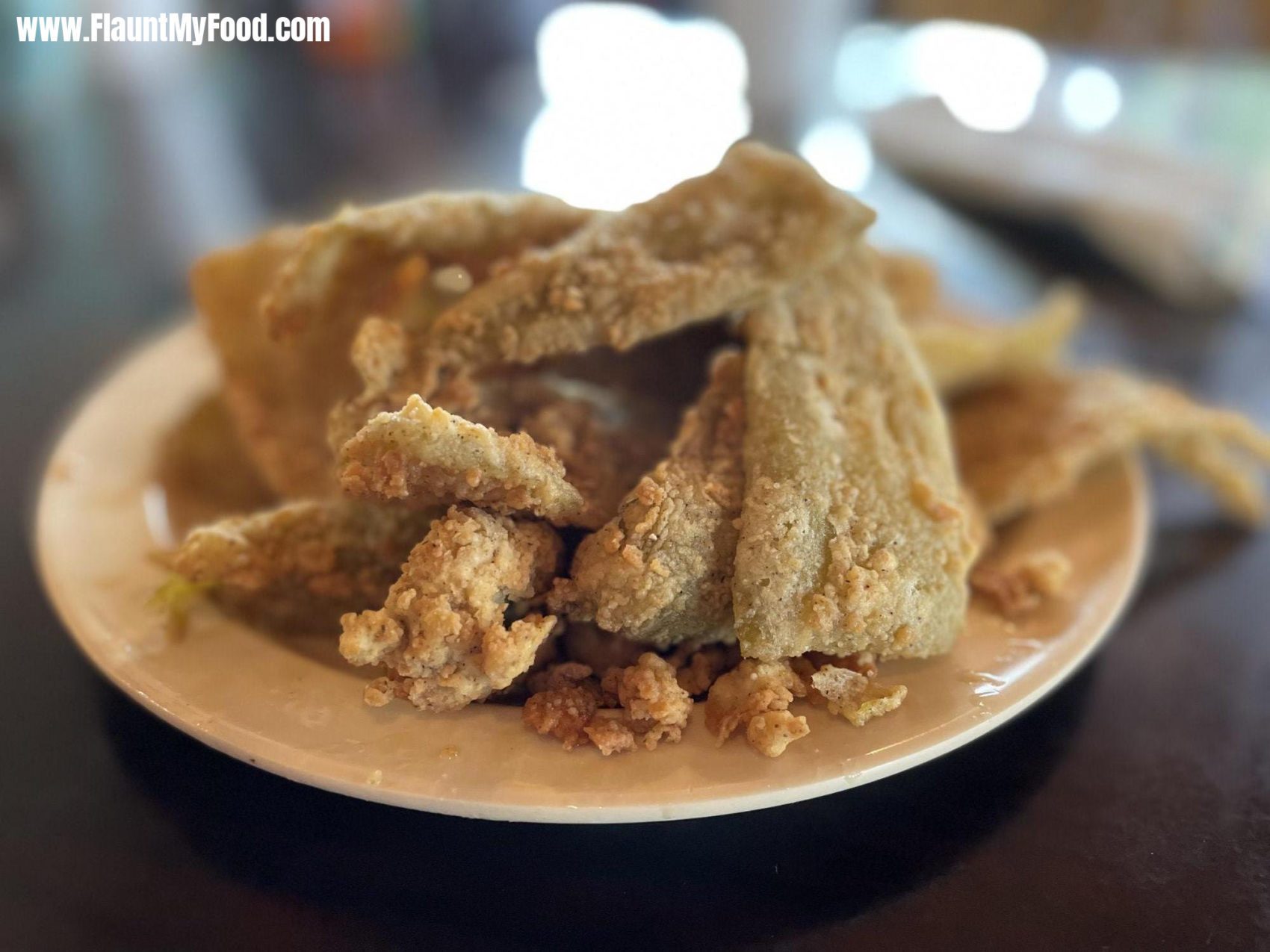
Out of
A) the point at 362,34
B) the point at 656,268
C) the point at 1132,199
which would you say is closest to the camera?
the point at 656,268

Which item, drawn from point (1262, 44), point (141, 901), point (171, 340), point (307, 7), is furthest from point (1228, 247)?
point (307, 7)

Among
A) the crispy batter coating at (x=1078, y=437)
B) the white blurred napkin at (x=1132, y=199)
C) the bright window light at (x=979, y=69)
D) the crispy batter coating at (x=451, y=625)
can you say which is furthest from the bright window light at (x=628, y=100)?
the crispy batter coating at (x=451, y=625)

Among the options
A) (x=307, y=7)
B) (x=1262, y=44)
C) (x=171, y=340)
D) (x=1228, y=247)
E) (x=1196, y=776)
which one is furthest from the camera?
(x=307, y=7)

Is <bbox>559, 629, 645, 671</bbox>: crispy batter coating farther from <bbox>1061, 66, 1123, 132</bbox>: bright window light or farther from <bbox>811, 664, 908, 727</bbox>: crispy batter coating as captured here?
<bbox>1061, 66, 1123, 132</bbox>: bright window light

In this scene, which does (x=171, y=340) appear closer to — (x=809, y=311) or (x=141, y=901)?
(x=141, y=901)

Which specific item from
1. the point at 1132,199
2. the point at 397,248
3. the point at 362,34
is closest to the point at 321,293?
the point at 397,248

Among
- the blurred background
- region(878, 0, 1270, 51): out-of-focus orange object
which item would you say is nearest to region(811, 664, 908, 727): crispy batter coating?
the blurred background

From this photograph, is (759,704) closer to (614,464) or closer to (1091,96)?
(614,464)
